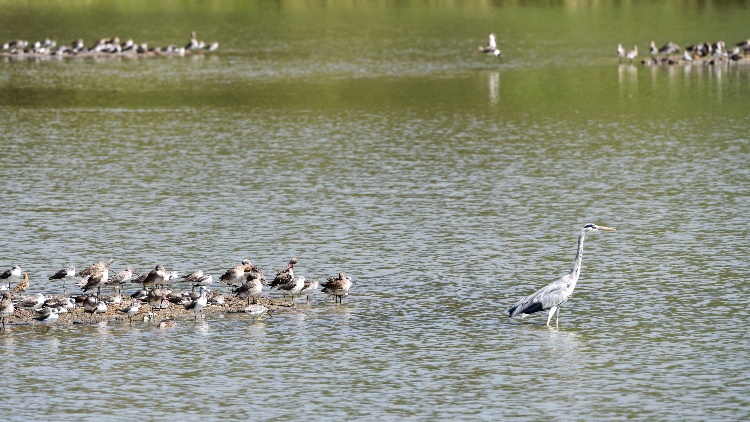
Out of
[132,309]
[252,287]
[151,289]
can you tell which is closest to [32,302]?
[132,309]

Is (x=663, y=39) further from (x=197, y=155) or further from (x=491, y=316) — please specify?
(x=491, y=316)

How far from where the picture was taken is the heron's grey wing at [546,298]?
27.9 m

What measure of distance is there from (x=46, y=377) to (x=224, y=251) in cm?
1058

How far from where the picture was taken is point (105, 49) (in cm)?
9262

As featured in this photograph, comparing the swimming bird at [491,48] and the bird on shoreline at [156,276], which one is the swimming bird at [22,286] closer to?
the bird on shoreline at [156,276]

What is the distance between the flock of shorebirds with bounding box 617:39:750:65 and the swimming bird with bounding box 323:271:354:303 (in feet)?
185

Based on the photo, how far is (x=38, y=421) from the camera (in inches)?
891

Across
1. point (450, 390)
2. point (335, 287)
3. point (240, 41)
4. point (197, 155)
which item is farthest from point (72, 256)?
point (240, 41)

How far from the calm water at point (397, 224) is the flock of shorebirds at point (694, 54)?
242 cm

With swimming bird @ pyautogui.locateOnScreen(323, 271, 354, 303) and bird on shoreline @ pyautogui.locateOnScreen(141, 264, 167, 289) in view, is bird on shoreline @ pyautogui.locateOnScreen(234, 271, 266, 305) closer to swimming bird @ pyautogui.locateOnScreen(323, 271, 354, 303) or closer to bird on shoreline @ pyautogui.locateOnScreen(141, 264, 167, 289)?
swimming bird @ pyautogui.locateOnScreen(323, 271, 354, 303)

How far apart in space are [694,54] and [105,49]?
37192mm

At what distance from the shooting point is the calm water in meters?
24.5

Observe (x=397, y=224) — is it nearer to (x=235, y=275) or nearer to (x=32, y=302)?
(x=235, y=275)

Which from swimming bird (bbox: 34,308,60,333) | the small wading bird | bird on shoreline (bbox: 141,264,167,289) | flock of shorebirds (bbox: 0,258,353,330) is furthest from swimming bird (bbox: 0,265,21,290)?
the small wading bird
